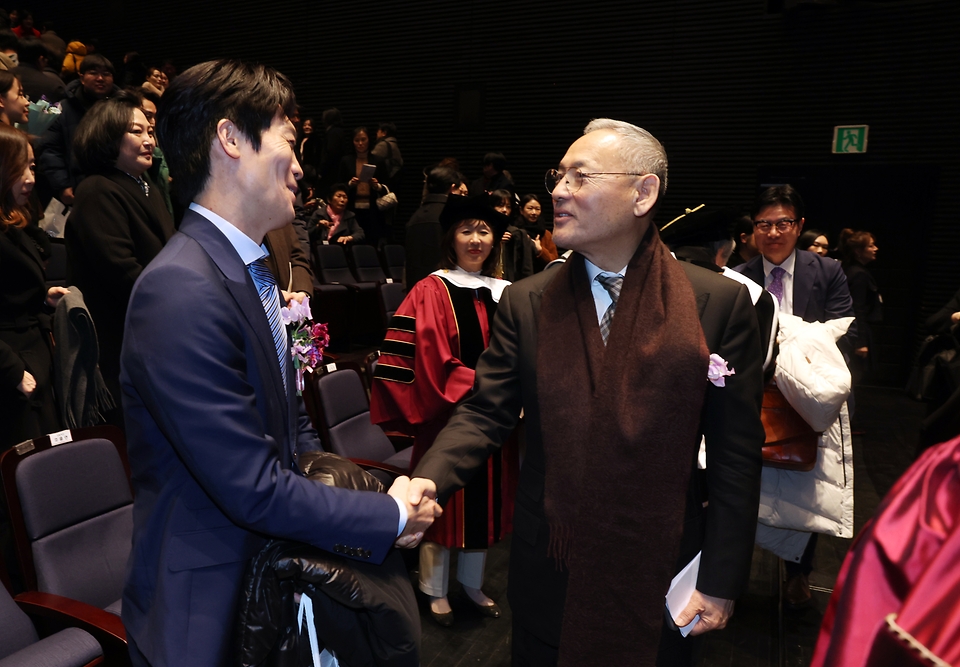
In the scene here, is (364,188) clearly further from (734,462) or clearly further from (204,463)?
(204,463)

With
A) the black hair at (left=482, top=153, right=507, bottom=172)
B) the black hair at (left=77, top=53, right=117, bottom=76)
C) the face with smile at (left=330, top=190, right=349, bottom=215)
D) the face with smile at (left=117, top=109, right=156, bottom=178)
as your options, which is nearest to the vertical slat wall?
the black hair at (left=482, top=153, right=507, bottom=172)

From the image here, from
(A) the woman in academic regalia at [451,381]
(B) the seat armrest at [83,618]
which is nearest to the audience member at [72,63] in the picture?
(A) the woman in academic regalia at [451,381]

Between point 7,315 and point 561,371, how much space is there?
→ 2.27 meters

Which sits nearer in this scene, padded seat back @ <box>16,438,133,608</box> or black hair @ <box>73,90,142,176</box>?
padded seat back @ <box>16,438,133,608</box>

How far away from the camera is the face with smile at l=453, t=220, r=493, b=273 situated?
3.26 meters

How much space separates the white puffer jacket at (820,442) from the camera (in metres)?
2.41

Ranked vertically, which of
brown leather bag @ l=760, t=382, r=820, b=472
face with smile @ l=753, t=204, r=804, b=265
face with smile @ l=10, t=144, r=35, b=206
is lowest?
brown leather bag @ l=760, t=382, r=820, b=472

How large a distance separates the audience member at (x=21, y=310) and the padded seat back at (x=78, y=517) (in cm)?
52

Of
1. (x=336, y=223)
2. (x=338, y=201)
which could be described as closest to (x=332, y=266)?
(x=336, y=223)

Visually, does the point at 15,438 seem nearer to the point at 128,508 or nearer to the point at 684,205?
the point at 128,508

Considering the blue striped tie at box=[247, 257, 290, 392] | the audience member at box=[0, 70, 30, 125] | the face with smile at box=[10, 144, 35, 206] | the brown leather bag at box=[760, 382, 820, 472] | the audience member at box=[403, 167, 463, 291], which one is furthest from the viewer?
the audience member at box=[403, 167, 463, 291]

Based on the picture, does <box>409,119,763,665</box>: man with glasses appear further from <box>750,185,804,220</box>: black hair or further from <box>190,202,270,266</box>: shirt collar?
<box>750,185,804,220</box>: black hair

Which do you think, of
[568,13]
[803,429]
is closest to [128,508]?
[803,429]

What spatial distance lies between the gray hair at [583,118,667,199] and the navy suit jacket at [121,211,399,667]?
94 cm
